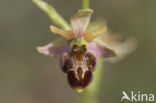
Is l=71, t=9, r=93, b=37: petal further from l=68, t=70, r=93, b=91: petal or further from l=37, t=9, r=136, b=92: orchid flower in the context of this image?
l=68, t=70, r=93, b=91: petal

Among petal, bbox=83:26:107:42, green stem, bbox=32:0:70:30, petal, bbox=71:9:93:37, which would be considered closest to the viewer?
petal, bbox=71:9:93:37

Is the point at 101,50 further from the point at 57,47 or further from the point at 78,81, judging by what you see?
the point at 78,81

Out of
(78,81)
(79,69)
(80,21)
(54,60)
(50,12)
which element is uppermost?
(54,60)

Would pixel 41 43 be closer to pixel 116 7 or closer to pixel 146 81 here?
pixel 116 7

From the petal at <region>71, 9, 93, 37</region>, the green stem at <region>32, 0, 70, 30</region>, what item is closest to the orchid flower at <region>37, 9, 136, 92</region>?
the petal at <region>71, 9, 93, 37</region>

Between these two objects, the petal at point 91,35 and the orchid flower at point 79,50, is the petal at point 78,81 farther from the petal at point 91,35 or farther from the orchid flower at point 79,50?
the petal at point 91,35

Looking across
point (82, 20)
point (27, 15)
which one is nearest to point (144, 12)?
point (27, 15)

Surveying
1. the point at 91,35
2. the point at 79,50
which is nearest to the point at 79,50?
the point at 79,50
